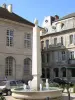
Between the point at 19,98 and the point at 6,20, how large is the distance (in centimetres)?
1997

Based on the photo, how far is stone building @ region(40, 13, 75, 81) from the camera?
44.6 metres

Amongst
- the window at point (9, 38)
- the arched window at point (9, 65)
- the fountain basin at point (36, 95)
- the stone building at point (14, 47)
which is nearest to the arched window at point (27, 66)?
the stone building at point (14, 47)

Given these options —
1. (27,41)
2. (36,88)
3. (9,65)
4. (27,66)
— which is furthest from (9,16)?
(36,88)

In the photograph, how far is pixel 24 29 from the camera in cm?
3550

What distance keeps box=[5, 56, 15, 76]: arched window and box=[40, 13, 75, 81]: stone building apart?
1411 centimetres

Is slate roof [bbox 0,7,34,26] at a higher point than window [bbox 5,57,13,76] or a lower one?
higher

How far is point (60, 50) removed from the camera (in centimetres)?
4650

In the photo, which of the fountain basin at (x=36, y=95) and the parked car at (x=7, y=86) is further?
the parked car at (x=7, y=86)

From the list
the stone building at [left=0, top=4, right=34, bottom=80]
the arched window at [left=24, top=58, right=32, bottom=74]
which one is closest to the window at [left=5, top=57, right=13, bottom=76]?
the stone building at [left=0, top=4, right=34, bottom=80]

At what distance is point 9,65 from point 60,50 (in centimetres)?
1569

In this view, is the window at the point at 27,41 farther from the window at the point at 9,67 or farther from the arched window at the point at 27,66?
the window at the point at 9,67

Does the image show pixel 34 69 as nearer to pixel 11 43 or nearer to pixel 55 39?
pixel 11 43

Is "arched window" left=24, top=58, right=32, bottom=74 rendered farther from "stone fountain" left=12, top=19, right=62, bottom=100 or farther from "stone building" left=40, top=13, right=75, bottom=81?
"stone fountain" left=12, top=19, right=62, bottom=100

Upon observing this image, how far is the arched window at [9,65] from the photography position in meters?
32.9
